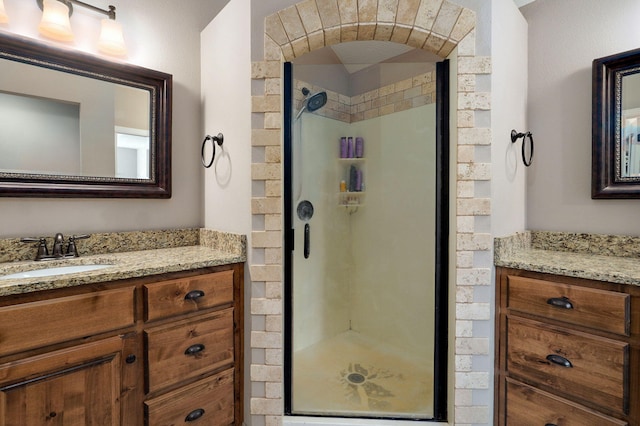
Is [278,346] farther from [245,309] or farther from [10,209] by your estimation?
[10,209]

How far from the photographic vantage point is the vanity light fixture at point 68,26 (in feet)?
4.90

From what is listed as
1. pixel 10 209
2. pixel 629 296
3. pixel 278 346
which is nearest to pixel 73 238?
pixel 10 209

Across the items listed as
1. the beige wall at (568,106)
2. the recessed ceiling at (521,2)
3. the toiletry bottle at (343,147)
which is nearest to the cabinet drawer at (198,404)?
the toiletry bottle at (343,147)

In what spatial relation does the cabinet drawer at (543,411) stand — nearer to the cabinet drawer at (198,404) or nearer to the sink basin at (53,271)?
the cabinet drawer at (198,404)

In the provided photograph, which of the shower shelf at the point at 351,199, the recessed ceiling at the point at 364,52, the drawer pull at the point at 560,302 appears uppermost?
the recessed ceiling at the point at 364,52

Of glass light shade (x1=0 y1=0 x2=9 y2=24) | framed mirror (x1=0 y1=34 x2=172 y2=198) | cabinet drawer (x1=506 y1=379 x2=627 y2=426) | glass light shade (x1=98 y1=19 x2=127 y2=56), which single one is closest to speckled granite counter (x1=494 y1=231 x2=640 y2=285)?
cabinet drawer (x1=506 y1=379 x2=627 y2=426)

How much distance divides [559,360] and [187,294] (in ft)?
5.57

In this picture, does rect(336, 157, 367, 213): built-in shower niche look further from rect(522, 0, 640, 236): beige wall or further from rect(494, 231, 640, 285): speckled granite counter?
rect(522, 0, 640, 236): beige wall

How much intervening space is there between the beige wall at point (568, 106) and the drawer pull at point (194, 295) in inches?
77.7

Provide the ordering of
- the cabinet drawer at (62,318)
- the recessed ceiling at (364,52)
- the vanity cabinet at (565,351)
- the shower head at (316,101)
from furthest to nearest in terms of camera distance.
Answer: the shower head at (316,101), the recessed ceiling at (364,52), the vanity cabinet at (565,351), the cabinet drawer at (62,318)

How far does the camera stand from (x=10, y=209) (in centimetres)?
147

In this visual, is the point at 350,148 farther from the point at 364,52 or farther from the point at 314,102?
the point at 364,52

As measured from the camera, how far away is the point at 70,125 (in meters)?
1.61

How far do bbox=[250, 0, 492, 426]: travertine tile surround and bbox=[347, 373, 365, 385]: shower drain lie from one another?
0.57 m
